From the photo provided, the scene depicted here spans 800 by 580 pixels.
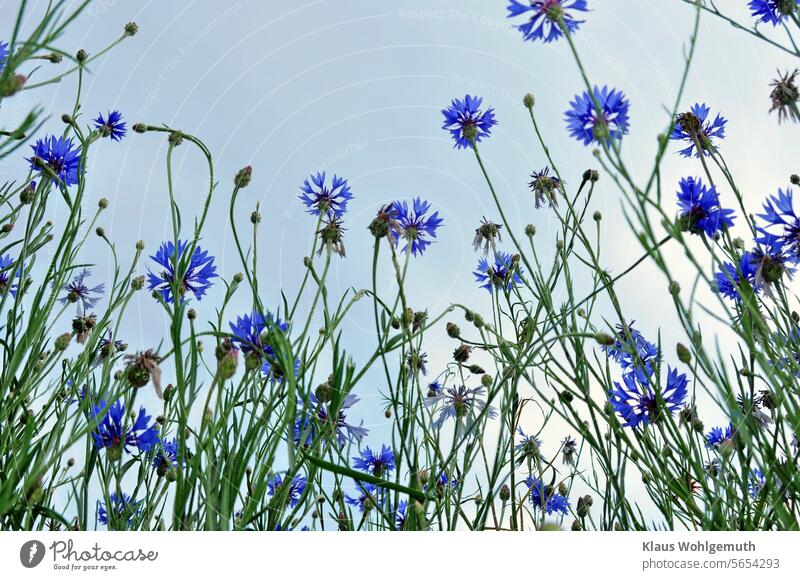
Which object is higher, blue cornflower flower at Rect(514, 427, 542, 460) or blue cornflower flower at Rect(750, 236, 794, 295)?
blue cornflower flower at Rect(750, 236, 794, 295)

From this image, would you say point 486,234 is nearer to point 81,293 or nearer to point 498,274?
point 498,274

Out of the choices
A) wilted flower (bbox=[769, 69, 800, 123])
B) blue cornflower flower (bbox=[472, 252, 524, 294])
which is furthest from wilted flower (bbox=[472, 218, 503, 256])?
wilted flower (bbox=[769, 69, 800, 123])

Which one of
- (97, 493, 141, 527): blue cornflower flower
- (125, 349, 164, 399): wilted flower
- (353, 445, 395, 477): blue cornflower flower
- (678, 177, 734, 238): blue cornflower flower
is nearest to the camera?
(125, 349, 164, 399): wilted flower

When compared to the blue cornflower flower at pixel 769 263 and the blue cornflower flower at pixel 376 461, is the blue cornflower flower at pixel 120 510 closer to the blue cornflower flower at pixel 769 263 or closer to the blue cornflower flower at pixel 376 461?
the blue cornflower flower at pixel 376 461

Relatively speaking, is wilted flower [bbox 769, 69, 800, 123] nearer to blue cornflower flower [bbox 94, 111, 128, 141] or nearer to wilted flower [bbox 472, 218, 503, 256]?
wilted flower [bbox 472, 218, 503, 256]
